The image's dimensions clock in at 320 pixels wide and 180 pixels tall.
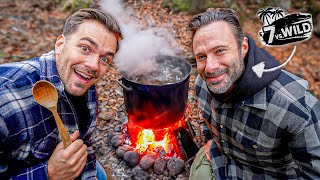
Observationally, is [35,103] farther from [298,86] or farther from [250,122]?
[298,86]

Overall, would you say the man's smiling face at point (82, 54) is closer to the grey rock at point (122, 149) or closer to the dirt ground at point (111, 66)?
the grey rock at point (122, 149)

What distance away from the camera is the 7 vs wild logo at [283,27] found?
226 centimetres

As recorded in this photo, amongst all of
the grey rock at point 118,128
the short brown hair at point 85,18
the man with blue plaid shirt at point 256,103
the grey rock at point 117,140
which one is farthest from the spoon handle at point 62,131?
the grey rock at point 118,128

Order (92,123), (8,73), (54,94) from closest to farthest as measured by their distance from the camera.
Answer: (54,94), (8,73), (92,123)

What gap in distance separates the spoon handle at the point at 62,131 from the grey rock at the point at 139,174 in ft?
5.74

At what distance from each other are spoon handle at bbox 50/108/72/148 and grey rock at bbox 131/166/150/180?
1.75 metres

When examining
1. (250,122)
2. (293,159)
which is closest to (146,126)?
(250,122)

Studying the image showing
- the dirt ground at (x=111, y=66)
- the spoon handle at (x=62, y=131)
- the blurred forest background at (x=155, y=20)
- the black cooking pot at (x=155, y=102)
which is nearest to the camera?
the spoon handle at (x=62, y=131)

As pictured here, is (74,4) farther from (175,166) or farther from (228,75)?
(228,75)

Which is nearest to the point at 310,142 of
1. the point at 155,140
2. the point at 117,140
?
the point at 155,140

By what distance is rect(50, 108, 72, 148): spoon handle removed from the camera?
2.02 meters

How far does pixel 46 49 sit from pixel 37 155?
174 inches

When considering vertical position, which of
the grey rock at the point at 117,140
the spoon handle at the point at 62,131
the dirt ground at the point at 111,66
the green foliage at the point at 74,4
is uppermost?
the spoon handle at the point at 62,131

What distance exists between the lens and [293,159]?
2.53 m
